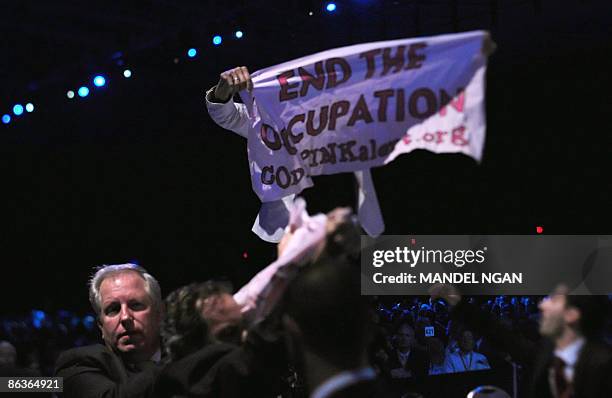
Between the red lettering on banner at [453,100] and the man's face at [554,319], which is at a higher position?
the red lettering on banner at [453,100]

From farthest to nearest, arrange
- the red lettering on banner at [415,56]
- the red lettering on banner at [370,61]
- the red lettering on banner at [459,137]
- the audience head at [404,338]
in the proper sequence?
the audience head at [404,338] → the red lettering on banner at [370,61] → the red lettering on banner at [415,56] → the red lettering on banner at [459,137]

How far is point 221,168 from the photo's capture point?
1272 cm

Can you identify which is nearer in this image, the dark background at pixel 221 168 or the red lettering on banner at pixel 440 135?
the red lettering on banner at pixel 440 135

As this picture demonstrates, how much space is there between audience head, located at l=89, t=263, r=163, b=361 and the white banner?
650mm

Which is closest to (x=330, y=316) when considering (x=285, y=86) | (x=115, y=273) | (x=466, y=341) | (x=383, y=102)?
(x=383, y=102)

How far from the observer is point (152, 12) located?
359 inches

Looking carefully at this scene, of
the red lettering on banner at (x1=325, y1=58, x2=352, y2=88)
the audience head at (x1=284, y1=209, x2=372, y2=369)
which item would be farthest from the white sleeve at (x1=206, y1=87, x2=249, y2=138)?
the audience head at (x1=284, y1=209, x2=372, y2=369)

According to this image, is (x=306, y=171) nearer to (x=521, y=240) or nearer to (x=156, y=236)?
(x=521, y=240)

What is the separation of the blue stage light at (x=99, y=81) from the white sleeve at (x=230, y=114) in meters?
5.92

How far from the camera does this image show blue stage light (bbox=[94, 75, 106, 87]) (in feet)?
29.7

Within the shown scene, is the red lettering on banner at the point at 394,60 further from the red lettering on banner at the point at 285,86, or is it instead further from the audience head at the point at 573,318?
the audience head at the point at 573,318

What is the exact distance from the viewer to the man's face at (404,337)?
751 centimetres

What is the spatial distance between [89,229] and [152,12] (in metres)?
4.28

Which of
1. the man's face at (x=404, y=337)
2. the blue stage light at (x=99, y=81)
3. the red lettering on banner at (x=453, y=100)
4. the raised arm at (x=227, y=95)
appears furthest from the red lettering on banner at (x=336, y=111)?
the blue stage light at (x=99, y=81)
